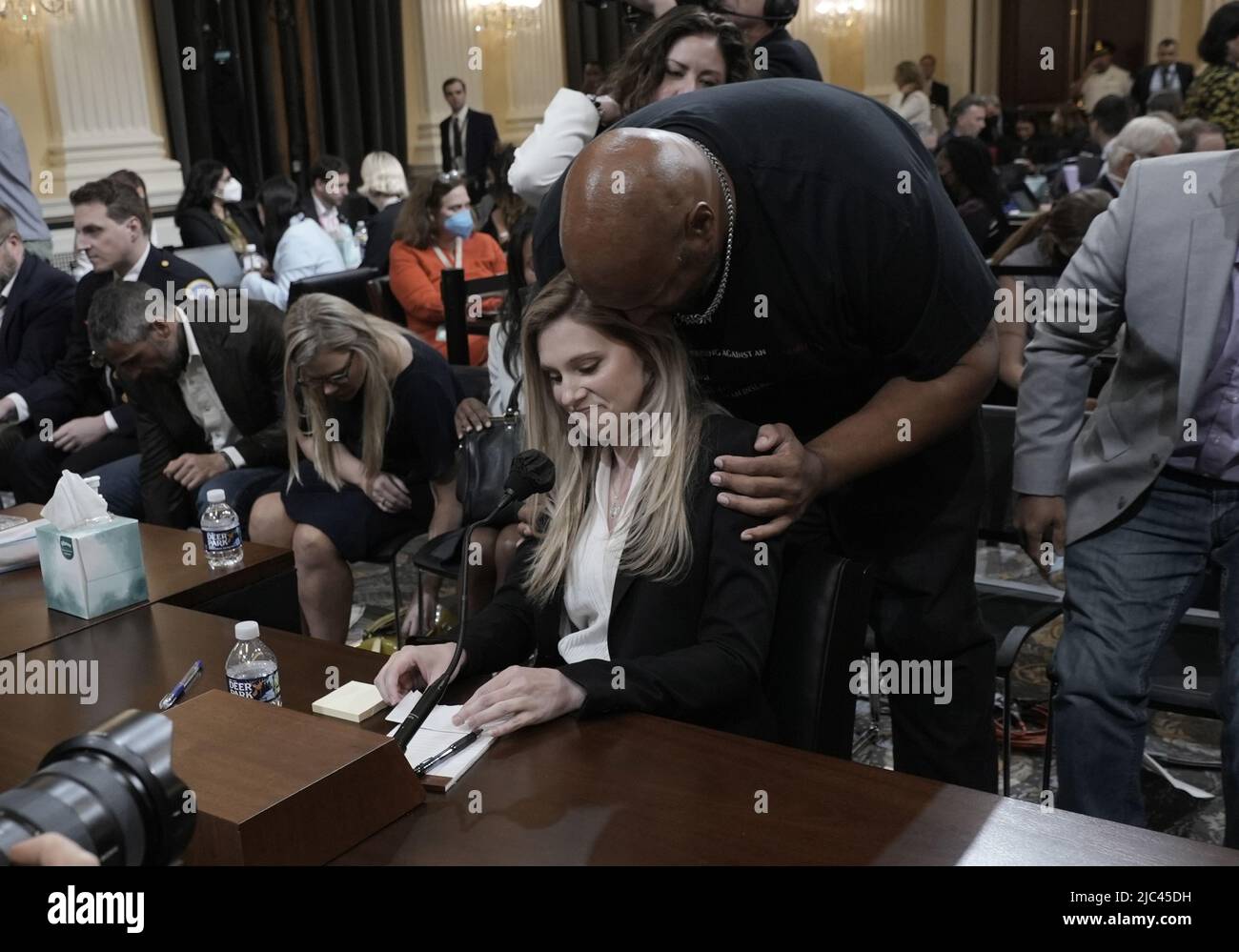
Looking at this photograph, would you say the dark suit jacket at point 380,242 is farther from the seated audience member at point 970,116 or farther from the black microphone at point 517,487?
the black microphone at point 517,487

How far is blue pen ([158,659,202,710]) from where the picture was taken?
1702mm

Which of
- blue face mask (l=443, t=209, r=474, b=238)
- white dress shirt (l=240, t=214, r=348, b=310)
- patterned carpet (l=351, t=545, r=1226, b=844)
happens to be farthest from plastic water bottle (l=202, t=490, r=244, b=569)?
white dress shirt (l=240, t=214, r=348, b=310)

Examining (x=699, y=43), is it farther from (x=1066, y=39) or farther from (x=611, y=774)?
(x=1066, y=39)

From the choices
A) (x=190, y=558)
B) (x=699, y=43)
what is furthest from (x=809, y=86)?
(x=190, y=558)

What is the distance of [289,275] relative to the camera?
17.8ft

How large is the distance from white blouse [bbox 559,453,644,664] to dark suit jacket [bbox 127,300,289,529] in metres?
1.89

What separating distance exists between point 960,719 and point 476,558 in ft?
4.33

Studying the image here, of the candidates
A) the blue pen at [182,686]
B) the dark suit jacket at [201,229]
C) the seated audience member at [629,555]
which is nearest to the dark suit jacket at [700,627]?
the seated audience member at [629,555]

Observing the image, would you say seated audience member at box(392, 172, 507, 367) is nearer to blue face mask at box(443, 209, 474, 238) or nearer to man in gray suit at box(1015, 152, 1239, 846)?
blue face mask at box(443, 209, 474, 238)

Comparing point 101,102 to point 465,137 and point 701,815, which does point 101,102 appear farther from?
point 701,815

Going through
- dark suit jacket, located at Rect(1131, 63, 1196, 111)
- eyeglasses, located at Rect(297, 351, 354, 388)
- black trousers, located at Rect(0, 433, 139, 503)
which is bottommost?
black trousers, located at Rect(0, 433, 139, 503)

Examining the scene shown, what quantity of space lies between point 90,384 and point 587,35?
837 centimetres

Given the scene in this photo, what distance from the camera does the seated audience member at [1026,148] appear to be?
33.8 feet

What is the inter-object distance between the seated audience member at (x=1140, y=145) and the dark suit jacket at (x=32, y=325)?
3733 millimetres
